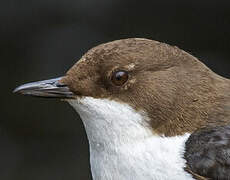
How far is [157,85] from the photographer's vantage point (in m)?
4.25

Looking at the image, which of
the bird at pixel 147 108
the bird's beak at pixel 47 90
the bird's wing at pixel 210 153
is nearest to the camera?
the bird's wing at pixel 210 153

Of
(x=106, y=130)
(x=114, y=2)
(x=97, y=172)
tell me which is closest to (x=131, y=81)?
(x=106, y=130)

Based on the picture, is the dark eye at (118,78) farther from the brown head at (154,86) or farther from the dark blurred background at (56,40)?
the dark blurred background at (56,40)

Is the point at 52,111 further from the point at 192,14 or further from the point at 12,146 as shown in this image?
the point at 192,14

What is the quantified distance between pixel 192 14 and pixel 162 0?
0.49 m

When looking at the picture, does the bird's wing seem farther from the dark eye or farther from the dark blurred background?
the dark blurred background

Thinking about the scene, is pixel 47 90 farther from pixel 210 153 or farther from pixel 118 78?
pixel 210 153

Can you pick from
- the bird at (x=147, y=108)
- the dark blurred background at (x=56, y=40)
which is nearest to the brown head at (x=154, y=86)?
the bird at (x=147, y=108)

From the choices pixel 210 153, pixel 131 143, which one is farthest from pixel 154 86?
pixel 210 153

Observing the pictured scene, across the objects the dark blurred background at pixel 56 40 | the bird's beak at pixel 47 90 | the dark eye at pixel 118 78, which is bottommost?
the dark blurred background at pixel 56 40

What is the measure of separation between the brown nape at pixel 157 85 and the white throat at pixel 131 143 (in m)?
0.06

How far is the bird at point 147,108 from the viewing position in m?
4.15

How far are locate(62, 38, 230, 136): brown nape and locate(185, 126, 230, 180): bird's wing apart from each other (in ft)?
0.28

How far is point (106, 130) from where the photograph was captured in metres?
4.23
